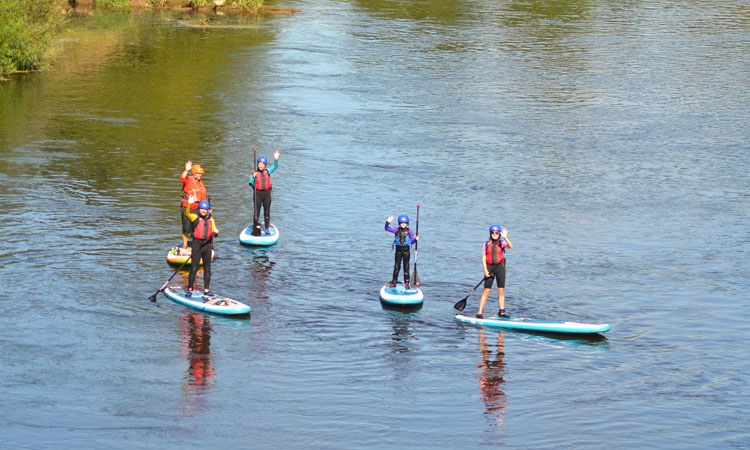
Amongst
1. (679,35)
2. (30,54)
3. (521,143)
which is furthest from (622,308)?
(679,35)

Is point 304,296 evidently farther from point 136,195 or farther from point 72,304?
point 136,195

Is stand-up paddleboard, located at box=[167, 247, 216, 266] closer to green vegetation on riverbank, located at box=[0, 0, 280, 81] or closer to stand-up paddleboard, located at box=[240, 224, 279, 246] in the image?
stand-up paddleboard, located at box=[240, 224, 279, 246]

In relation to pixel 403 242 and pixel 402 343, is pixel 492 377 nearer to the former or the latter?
pixel 402 343

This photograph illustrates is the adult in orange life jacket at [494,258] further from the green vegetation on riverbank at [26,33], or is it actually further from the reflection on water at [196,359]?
the green vegetation on riverbank at [26,33]

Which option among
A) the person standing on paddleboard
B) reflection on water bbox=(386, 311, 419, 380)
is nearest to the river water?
reflection on water bbox=(386, 311, 419, 380)

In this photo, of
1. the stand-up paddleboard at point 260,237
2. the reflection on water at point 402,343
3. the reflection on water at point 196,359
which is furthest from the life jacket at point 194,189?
the reflection on water at point 402,343

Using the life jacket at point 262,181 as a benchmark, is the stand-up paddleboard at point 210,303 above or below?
below

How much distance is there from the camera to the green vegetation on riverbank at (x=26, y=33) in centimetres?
5384

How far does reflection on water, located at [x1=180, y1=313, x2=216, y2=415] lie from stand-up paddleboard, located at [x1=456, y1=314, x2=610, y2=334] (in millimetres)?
5617

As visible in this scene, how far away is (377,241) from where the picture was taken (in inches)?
1254

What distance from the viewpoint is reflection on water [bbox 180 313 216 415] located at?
20.5m

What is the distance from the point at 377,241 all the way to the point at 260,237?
11.4ft

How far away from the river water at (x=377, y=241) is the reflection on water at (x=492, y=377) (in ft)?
0.30

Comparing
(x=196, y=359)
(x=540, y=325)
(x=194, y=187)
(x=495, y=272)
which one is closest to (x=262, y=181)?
(x=194, y=187)
